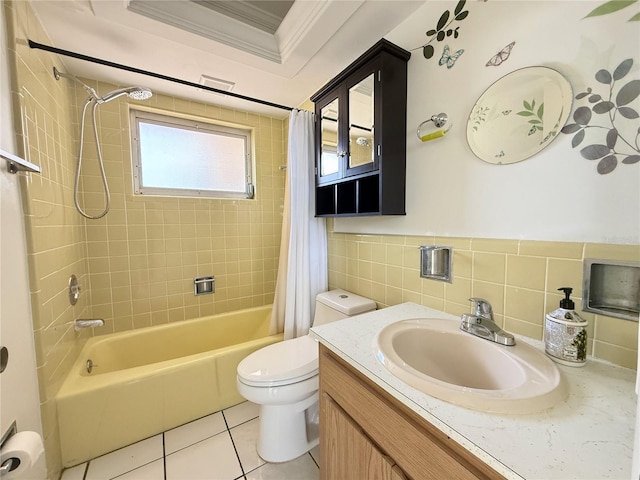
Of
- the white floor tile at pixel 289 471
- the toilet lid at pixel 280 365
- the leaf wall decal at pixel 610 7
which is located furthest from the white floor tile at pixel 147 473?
the leaf wall decal at pixel 610 7

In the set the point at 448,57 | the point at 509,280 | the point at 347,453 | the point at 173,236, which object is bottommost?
the point at 347,453

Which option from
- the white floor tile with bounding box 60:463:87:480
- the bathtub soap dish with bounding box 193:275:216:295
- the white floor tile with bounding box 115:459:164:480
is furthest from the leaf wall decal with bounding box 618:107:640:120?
the white floor tile with bounding box 60:463:87:480

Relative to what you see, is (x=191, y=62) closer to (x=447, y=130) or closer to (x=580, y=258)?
(x=447, y=130)

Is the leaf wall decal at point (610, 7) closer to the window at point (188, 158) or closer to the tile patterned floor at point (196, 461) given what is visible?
the tile patterned floor at point (196, 461)

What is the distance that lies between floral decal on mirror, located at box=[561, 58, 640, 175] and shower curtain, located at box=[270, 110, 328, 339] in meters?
1.35

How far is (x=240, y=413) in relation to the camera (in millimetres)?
1545

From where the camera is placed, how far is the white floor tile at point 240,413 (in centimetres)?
149

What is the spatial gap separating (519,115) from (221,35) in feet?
4.89

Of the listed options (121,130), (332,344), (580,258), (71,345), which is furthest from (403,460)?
(121,130)

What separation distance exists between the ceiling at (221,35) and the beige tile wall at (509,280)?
3.63 feet

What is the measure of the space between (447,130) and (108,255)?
2268 millimetres

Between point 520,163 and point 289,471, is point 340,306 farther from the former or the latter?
point 520,163

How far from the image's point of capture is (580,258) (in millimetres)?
754

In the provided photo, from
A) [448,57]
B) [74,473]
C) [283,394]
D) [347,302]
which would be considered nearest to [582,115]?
[448,57]
